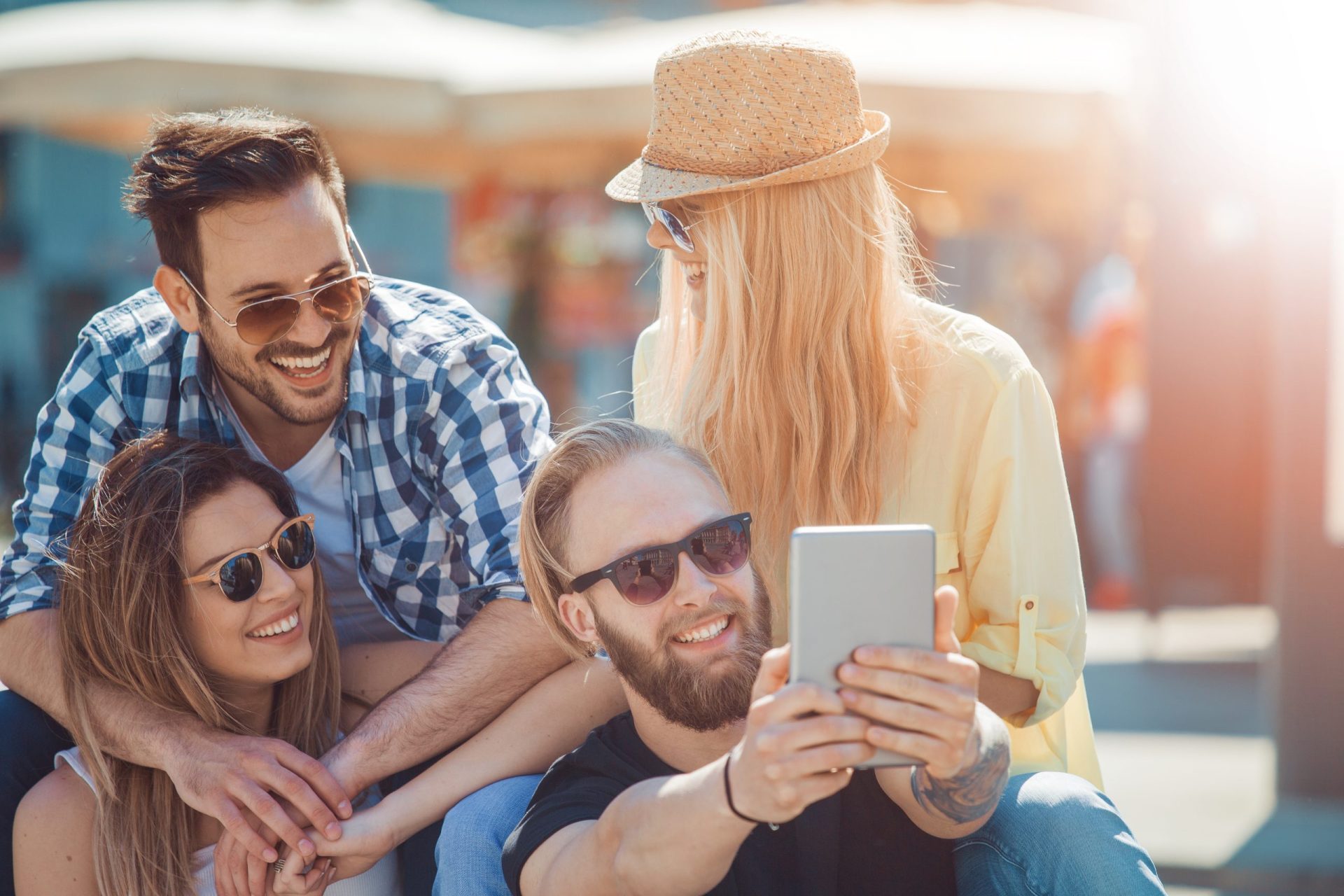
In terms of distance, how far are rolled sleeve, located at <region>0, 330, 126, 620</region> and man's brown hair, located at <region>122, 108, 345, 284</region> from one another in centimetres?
31

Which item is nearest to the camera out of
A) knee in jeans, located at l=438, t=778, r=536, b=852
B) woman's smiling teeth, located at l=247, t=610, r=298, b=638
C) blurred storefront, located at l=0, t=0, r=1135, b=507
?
knee in jeans, located at l=438, t=778, r=536, b=852

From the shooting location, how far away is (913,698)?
1.65 m

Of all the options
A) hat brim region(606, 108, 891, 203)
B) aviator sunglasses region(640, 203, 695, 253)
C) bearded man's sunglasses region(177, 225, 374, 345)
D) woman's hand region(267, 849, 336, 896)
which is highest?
hat brim region(606, 108, 891, 203)

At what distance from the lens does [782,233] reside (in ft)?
8.11

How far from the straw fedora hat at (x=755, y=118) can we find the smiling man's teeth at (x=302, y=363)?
777mm

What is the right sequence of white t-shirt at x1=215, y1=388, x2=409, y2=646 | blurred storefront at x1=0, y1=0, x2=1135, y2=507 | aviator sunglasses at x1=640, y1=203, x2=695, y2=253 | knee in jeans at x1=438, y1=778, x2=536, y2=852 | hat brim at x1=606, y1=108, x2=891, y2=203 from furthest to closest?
blurred storefront at x1=0, y1=0, x2=1135, y2=507, white t-shirt at x1=215, y1=388, x2=409, y2=646, aviator sunglasses at x1=640, y1=203, x2=695, y2=253, hat brim at x1=606, y1=108, x2=891, y2=203, knee in jeans at x1=438, y1=778, x2=536, y2=852

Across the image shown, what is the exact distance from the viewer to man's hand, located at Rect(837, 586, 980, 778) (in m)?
1.64

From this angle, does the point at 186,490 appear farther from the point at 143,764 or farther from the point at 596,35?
the point at 596,35

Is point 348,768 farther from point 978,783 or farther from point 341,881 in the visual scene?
point 978,783

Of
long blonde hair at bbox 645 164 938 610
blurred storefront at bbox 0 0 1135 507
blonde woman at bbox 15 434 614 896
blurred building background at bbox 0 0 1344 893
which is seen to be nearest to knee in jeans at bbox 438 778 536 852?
blonde woman at bbox 15 434 614 896

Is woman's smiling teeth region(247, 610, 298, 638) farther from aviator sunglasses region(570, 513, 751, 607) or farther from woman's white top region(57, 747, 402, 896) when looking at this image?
aviator sunglasses region(570, 513, 751, 607)

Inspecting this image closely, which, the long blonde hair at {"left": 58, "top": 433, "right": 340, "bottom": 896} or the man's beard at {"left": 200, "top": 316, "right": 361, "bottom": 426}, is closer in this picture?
the long blonde hair at {"left": 58, "top": 433, "right": 340, "bottom": 896}

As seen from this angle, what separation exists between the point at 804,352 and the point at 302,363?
1059 millimetres

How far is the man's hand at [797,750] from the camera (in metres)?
1.62
